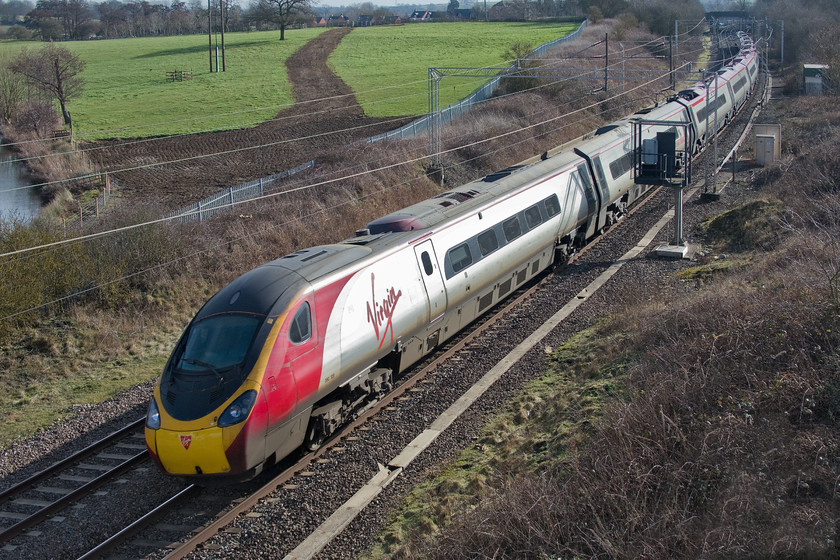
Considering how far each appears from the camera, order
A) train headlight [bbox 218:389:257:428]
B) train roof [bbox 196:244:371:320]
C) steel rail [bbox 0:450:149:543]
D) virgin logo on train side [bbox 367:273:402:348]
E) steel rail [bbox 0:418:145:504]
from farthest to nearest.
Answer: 1. virgin logo on train side [bbox 367:273:402:348]
2. steel rail [bbox 0:418:145:504]
3. train roof [bbox 196:244:371:320]
4. steel rail [bbox 0:450:149:543]
5. train headlight [bbox 218:389:257:428]

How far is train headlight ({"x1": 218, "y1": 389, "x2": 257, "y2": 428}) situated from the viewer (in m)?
9.60

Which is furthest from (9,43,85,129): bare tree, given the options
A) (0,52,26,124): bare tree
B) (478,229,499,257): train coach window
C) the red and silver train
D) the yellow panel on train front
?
the yellow panel on train front

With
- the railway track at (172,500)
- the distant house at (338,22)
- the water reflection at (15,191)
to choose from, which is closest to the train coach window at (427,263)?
the railway track at (172,500)

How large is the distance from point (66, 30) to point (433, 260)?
125392mm

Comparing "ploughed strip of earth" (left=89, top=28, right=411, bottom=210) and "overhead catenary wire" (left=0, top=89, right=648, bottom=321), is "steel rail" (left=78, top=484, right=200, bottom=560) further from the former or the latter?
"ploughed strip of earth" (left=89, top=28, right=411, bottom=210)

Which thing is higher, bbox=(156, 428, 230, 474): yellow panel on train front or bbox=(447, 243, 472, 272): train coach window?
bbox=(447, 243, 472, 272): train coach window

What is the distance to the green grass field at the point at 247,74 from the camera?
54.2 metres

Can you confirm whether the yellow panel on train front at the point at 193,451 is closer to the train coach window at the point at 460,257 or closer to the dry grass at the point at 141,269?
the dry grass at the point at 141,269

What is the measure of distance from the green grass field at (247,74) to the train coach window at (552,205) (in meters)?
33.5

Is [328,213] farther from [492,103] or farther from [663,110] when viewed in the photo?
[492,103]

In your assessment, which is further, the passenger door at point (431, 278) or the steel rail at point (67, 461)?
the passenger door at point (431, 278)

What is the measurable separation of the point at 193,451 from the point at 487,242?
8.07 meters

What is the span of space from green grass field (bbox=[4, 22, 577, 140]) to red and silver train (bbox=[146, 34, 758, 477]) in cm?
3624

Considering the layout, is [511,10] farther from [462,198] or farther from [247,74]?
[462,198]
